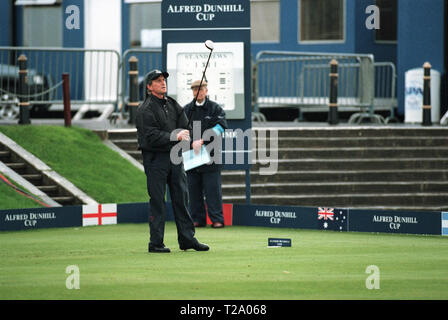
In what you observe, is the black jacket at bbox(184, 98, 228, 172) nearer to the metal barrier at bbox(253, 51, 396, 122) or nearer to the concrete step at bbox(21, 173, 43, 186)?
the concrete step at bbox(21, 173, 43, 186)

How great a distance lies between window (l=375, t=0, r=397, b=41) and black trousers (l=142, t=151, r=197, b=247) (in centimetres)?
A: 1583

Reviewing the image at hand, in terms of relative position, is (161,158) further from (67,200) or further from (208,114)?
(67,200)

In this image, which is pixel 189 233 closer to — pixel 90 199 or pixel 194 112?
pixel 194 112

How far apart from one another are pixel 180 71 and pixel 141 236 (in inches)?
124

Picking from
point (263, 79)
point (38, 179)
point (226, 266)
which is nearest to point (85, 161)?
point (38, 179)

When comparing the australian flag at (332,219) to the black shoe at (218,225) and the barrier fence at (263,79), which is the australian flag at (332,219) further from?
the barrier fence at (263,79)

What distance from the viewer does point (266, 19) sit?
26266 mm

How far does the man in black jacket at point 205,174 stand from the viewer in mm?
14383

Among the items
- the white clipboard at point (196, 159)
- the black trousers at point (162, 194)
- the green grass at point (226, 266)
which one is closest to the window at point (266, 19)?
the white clipboard at point (196, 159)

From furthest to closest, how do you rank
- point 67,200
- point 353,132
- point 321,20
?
point 321,20 < point 353,132 < point 67,200

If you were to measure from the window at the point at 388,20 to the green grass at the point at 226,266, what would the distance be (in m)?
13.6

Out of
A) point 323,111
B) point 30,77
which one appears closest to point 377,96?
point 323,111

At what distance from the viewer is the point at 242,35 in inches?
603

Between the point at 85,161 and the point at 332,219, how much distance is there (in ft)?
17.9
